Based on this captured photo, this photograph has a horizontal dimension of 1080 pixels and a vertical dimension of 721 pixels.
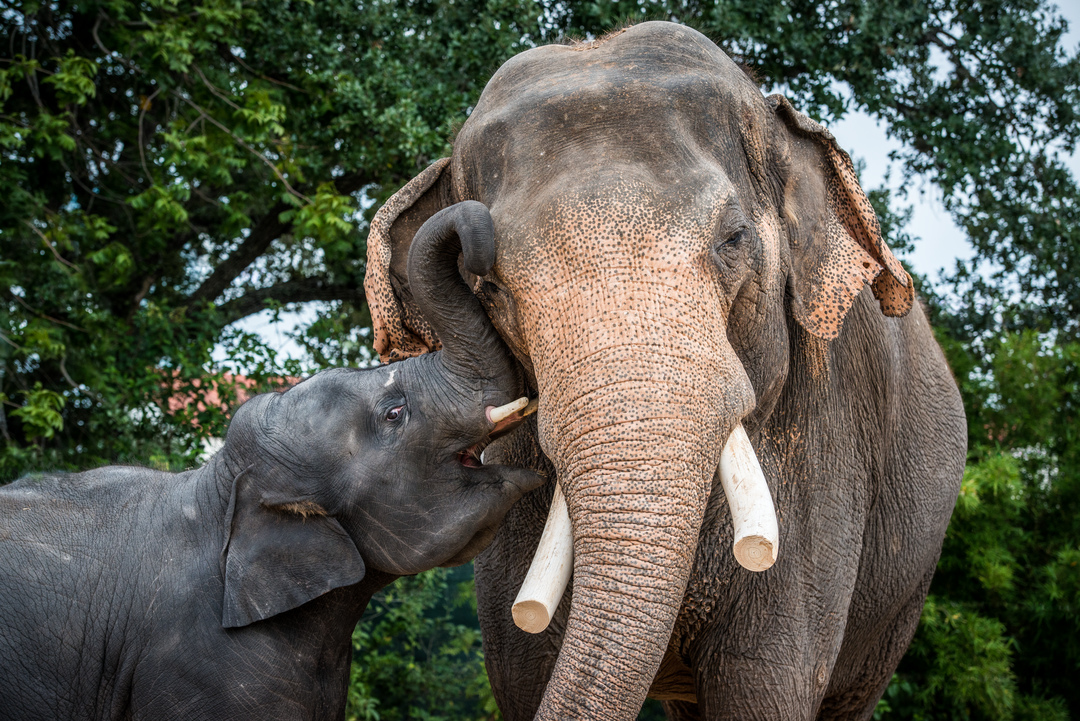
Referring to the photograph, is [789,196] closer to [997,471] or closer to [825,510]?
[825,510]

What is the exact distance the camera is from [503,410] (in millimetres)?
3156

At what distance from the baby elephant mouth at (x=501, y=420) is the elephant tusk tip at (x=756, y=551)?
80 centimetres

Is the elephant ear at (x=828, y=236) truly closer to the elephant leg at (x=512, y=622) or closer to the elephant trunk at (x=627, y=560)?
the elephant trunk at (x=627, y=560)

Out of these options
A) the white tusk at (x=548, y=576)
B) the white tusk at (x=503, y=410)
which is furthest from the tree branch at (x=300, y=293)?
the white tusk at (x=548, y=576)

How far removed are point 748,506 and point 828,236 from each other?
1115 mm

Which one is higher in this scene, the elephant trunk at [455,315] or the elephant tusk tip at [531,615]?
the elephant trunk at [455,315]

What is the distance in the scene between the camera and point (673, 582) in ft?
8.49

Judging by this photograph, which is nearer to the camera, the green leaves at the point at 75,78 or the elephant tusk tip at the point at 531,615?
the elephant tusk tip at the point at 531,615

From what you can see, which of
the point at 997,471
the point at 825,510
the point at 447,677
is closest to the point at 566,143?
the point at 825,510

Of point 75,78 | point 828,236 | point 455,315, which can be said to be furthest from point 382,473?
point 75,78

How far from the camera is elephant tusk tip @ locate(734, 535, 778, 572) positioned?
8.52 ft

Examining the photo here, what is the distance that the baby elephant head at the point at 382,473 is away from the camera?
3.18 meters

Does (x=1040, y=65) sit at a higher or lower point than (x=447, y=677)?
higher

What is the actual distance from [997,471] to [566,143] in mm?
4614
